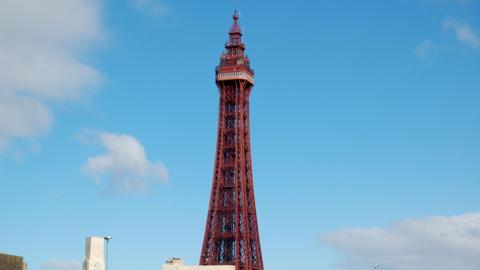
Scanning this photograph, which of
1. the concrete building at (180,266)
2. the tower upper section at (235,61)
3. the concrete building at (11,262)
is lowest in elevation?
the concrete building at (11,262)

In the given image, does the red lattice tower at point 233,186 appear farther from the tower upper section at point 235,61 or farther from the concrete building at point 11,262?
the concrete building at point 11,262

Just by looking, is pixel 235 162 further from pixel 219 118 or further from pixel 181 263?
pixel 181 263

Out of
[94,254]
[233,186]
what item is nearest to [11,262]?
[94,254]

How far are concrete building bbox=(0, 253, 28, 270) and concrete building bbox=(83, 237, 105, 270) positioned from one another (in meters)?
4.92

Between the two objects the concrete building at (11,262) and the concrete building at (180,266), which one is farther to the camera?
the concrete building at (180,266)

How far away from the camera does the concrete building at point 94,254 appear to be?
3265 inches

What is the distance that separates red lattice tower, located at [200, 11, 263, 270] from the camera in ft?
475

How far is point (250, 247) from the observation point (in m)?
146

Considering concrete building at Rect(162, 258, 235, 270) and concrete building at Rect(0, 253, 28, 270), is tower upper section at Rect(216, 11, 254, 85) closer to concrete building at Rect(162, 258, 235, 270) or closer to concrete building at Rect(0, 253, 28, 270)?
concrete building at Rect(162, 258, 235, 270)

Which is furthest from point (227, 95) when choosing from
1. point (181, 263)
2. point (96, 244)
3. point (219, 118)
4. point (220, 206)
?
point (96, 244)

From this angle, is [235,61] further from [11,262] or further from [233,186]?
[11,262]

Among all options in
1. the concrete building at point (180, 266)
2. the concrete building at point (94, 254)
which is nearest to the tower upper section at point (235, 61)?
the concrete building at point (180, 266)

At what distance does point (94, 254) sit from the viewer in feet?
274

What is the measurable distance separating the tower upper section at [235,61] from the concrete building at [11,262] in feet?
226
